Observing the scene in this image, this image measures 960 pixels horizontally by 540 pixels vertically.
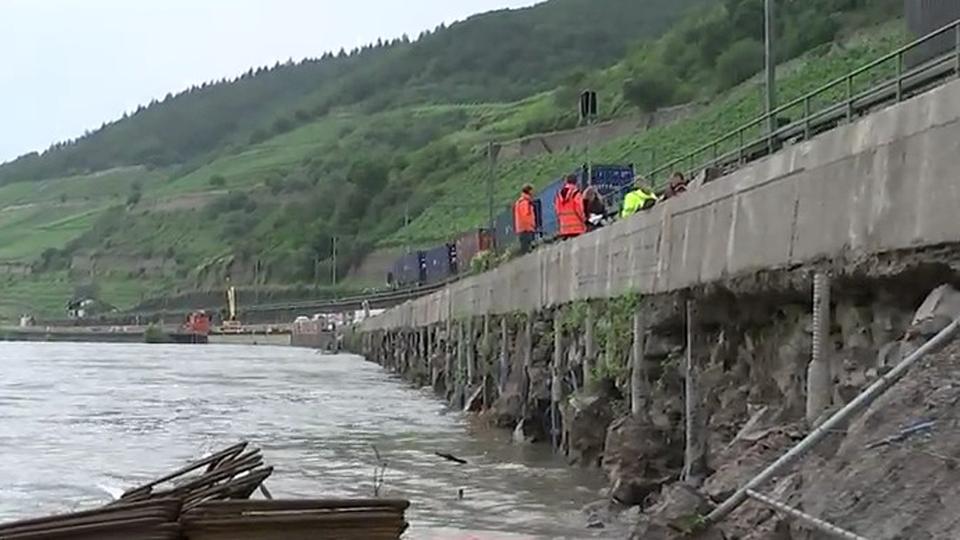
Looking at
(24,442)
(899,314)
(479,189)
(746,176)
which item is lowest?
(24,442)

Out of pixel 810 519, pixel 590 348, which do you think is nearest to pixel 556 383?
pixel 590 348

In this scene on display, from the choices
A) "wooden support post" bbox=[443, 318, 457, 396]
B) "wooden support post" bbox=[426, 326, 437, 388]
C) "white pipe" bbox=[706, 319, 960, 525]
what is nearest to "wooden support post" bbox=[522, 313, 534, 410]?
"wooden support post" bbox=[443, 318, 457, 396]

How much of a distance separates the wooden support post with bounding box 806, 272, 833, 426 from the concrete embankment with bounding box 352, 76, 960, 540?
0.06 feet

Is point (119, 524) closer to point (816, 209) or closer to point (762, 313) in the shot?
point (816, 209)

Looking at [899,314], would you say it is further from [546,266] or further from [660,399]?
[546,266]

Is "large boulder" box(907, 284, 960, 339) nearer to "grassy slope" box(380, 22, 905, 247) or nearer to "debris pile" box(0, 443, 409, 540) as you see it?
"debris pile" box(0, 443, 409, 540)

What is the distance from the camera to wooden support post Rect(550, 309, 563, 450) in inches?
943

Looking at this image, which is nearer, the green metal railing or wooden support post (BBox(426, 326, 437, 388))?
the green metal railing

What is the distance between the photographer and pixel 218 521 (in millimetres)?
8789

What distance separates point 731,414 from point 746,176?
2450 mm

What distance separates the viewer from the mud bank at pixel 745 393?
7.75m

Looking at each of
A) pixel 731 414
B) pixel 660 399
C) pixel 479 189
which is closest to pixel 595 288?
pixel 660 399

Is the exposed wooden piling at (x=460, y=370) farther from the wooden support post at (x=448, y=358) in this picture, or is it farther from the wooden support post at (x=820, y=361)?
the wooden support post at (x=820, y=361)

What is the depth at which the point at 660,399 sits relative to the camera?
1706 centimetres
